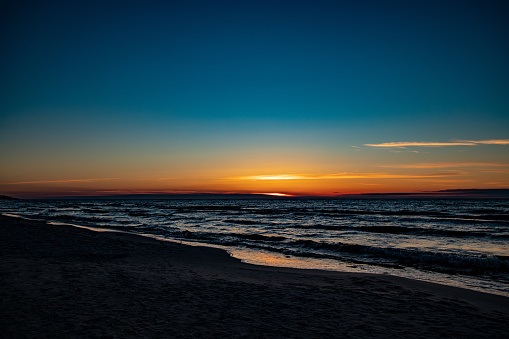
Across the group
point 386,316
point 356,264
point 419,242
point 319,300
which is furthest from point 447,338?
point 419,242

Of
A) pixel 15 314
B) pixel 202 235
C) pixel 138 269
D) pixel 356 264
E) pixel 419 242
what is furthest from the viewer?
pixel 202 235

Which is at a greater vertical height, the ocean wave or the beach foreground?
the beach foreground

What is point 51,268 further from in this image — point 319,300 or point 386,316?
point 386,316

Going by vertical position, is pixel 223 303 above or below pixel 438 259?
above

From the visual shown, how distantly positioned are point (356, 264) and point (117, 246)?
1196 cm

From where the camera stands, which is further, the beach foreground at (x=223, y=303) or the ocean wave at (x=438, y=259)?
the ocean wave at (x=438, y=259)

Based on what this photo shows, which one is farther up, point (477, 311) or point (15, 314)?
point (15, 314)

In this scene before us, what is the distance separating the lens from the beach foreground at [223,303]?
18.4 feet

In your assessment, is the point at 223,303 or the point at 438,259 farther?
the point at 438,259

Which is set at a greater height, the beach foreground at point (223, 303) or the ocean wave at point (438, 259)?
the beach foreground at point (223, 303)

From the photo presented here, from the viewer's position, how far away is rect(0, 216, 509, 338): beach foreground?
18.4ft

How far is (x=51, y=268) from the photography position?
10.2m

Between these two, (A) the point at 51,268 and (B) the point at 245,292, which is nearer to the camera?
(B) the point at 245,292

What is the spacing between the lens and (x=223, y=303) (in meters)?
7.19
